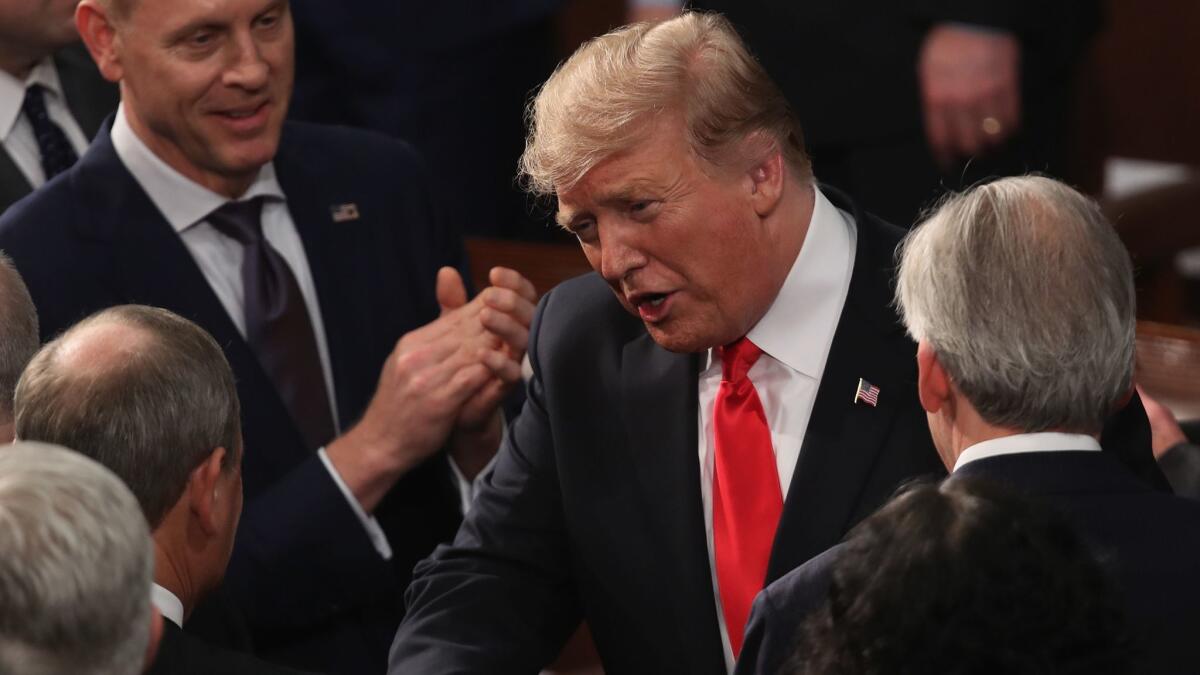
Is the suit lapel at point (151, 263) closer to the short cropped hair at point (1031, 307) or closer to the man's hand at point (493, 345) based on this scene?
the man's hand at point (493, 345)

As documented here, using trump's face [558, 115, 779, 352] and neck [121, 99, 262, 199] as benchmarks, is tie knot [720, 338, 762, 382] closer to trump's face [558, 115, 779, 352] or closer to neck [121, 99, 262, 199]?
trump's face [558, 115, 779, 352]

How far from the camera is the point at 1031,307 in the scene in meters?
2.13

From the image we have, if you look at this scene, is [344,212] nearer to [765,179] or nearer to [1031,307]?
[765,179]

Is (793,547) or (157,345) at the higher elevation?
(157,345)

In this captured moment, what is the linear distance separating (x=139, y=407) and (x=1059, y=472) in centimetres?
113

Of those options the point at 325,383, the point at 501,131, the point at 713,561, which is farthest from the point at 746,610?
the point at 501,131

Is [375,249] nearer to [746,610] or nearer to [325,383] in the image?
[325,383]

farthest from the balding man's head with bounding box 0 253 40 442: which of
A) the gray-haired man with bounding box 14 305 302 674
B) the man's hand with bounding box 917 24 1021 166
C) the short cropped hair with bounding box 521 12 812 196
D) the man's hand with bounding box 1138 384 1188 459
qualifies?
the man's hand with bounding box 917 24 1021 166

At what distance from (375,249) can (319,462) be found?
0.44 metres

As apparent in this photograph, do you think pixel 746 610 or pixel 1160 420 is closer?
pixel 746 610

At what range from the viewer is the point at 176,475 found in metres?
2.33

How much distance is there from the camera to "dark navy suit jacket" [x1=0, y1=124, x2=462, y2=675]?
314 cm

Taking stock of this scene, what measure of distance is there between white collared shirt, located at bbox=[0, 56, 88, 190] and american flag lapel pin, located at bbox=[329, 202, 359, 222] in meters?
0.57

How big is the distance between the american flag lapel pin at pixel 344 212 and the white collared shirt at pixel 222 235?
0.08 m
